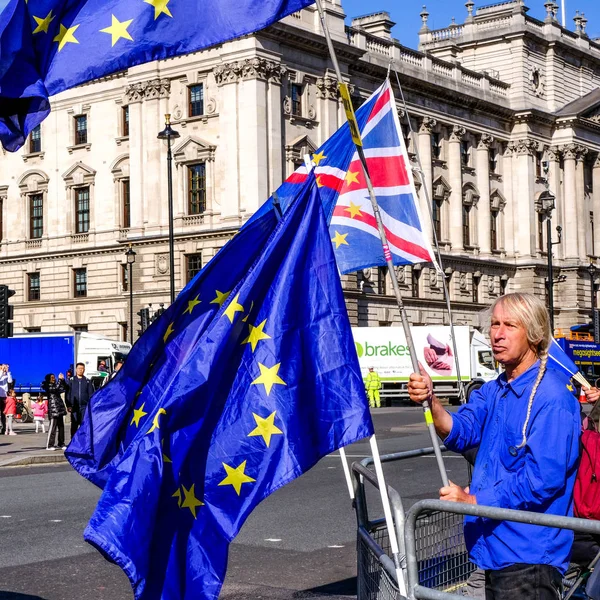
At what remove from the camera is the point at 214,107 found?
177 ft

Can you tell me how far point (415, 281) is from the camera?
63031mm

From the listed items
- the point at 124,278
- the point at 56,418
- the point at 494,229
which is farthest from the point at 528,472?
the point at 494,229

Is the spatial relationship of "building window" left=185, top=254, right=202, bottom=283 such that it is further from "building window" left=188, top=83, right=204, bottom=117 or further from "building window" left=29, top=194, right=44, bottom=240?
"building window" left=29, top=194, right=44, bottom=240

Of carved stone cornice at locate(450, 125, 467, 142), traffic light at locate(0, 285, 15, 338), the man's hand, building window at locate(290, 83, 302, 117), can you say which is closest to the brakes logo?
building window at locate(290, 83, 302, 117)

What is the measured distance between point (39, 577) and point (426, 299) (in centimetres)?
5466

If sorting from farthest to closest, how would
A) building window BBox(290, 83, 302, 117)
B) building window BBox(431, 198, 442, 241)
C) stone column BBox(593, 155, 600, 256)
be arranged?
stone column BBox(593, 155, 600, 256) → building window BBox(431, 198, 442, 241) → building window BBox(290, 83, 302, 117)

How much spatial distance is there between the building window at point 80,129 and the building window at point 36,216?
3532 millimetres

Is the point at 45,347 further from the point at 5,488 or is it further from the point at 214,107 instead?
the point at 5,488

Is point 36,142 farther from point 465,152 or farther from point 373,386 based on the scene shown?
point 373,386

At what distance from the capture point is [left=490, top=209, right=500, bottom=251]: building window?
2751 inches

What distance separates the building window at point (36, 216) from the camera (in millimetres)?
60594

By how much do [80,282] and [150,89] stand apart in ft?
33.8

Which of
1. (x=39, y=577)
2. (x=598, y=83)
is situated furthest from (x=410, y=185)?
(x=598, y=83)

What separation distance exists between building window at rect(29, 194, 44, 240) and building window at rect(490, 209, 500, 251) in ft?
83.5
